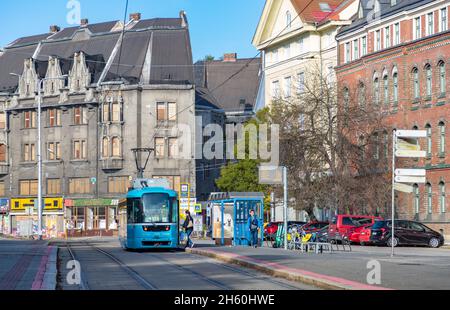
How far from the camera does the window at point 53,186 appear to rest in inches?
3856

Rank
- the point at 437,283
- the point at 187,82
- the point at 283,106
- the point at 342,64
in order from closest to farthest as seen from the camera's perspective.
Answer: the point at 437,283 < the point at 283,106 < the point at 342,64 < the point at 187,82

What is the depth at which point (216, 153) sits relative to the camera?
332ft

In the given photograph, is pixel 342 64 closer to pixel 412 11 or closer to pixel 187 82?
pixel 412 11

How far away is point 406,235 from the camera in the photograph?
5109 centimetres

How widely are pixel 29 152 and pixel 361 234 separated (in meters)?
53.8

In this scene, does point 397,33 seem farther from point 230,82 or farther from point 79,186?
point 230,82

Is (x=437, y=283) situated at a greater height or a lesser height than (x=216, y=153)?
lesser

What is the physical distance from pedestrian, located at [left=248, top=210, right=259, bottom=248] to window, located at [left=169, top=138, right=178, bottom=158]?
47695 millimetres

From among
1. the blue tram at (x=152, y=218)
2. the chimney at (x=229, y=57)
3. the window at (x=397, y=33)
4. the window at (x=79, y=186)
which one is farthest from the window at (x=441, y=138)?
the chimney at (x=229, y=57)

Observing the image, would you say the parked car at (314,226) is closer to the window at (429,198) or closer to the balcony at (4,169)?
the window at (429,198)
